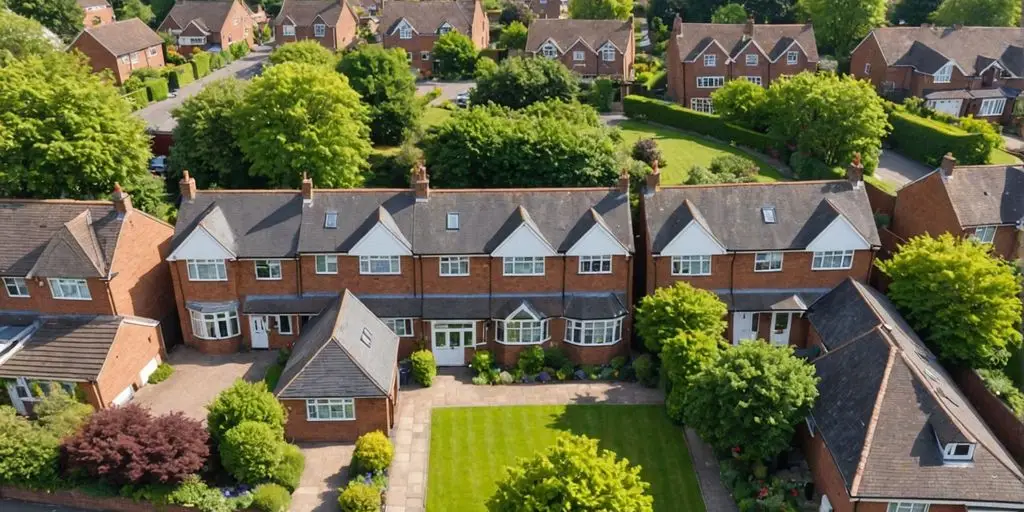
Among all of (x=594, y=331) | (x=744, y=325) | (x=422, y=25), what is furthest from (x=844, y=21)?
(x=594, y=331)

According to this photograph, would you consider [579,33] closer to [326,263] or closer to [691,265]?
[691,265]

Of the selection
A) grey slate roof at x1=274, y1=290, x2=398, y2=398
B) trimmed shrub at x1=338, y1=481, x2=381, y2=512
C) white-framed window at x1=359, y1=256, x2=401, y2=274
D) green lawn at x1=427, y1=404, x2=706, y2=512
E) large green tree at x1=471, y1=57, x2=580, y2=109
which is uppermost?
large green tree at x1=471, y1=57, x2=580, y2=109

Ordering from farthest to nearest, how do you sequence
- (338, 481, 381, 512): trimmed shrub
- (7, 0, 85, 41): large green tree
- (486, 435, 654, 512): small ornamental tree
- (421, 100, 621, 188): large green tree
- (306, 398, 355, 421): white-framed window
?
(7, 0, 85, 41): large green tree < (421, 100, 621, 188): large green tree < (306, 398, 355, 421): white-framed window < (338, 481, 381, 512): trimmed shrub < (486, 435, 654, 512): small ornamental tree

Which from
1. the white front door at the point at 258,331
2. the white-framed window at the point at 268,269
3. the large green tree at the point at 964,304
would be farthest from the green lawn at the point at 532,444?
the large green tree at the point at 964,304

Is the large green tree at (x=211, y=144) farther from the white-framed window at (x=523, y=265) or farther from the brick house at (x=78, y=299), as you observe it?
the white-framed window at (x=523, y=265)

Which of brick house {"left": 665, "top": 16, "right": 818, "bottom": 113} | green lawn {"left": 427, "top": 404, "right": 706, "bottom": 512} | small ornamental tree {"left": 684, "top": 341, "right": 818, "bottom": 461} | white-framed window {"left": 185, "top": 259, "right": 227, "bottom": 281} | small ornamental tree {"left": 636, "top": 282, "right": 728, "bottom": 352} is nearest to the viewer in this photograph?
small ornamental tree {"left": 684, "top": 341, "right": 818, "bottom": 461}

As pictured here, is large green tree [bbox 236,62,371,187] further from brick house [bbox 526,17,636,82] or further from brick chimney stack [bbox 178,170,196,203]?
brick house [bbox 526,17,636,82]

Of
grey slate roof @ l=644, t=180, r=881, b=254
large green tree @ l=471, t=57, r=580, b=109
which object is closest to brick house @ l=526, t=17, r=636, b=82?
large green tree @ l=471, t=57, r=580, b=109
